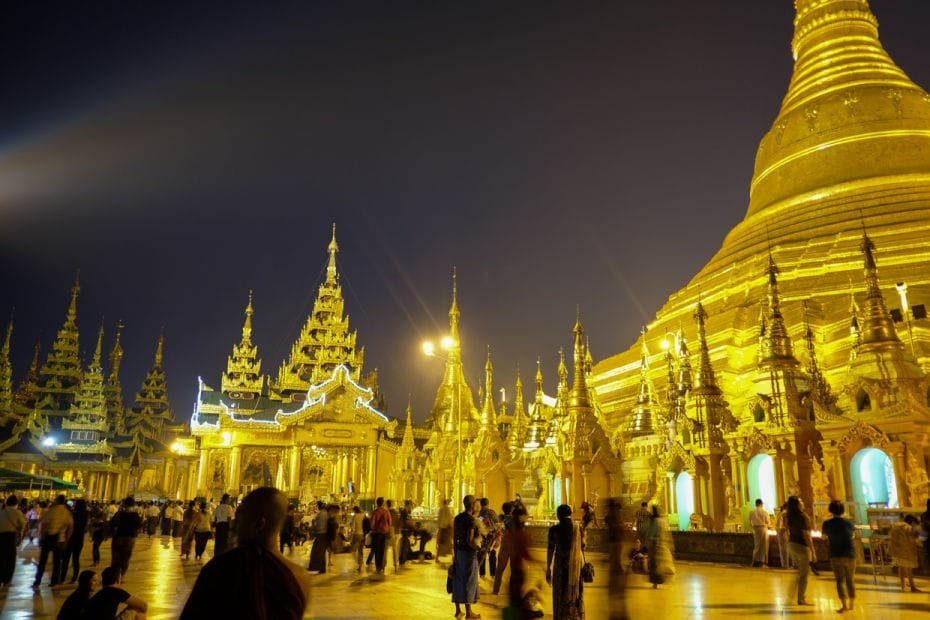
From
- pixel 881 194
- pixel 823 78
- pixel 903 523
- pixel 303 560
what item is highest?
pixel 823 78

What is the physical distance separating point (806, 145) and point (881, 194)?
16.5ft

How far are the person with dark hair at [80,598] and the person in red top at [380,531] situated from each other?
7.67 metres

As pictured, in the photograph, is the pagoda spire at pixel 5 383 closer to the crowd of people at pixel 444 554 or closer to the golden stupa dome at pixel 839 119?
the crowd of people at pixel 444 554

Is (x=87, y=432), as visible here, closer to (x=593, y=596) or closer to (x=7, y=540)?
(x=7, y=540)

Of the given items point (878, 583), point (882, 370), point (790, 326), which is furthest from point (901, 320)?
point (878, 583)

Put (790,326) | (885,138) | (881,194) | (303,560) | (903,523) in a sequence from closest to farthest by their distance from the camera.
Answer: (903,523)
(303,560)
(790,326)
(881,194)
(885,138)

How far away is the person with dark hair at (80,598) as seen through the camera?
5023mm

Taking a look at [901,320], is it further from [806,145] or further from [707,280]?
[806,145]

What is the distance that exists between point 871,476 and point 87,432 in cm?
5057

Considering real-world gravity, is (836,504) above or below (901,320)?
below

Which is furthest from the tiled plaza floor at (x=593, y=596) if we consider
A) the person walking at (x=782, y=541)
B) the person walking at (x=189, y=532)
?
the person walking at (x=189, y=532)

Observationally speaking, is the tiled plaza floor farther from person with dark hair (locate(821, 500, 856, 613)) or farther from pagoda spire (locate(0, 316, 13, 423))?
pagoda spire (locate(0, 316, 13, 423))

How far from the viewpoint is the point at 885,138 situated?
29344 millimetres

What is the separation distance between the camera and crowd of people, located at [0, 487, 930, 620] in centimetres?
255
